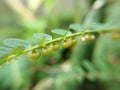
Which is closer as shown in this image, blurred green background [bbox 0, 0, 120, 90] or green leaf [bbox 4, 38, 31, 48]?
green leaf [bbox 4, 38, 31, 48]

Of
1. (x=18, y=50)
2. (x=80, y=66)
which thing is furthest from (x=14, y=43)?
(x=80, y=66)

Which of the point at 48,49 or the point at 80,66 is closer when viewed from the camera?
the point at 48,49

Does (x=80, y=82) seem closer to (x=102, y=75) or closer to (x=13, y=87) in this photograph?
(x=102, y=75)

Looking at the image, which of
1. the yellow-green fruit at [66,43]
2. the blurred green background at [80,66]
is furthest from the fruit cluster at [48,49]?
the blurred green background at [80,66]

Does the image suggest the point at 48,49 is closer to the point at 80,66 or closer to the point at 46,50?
the point at 46,50

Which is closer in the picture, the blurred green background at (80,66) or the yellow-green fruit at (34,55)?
the yellow-green fruit at (34,55)

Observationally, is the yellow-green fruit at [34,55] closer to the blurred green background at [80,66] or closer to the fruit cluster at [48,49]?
the fruit cluster at [48,49]

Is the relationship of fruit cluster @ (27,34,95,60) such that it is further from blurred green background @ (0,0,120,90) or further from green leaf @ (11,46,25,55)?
blurred green background @ (0,0,120,90)

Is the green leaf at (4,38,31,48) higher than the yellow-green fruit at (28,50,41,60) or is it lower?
higher

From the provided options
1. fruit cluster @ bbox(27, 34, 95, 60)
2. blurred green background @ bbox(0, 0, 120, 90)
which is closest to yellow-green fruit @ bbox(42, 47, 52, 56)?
fruit cluster @ bbox(27, 34, 95, 60)

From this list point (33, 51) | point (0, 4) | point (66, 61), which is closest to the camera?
point (33, 51)

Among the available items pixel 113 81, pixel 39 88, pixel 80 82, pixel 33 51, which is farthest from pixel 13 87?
pixel 33 51
